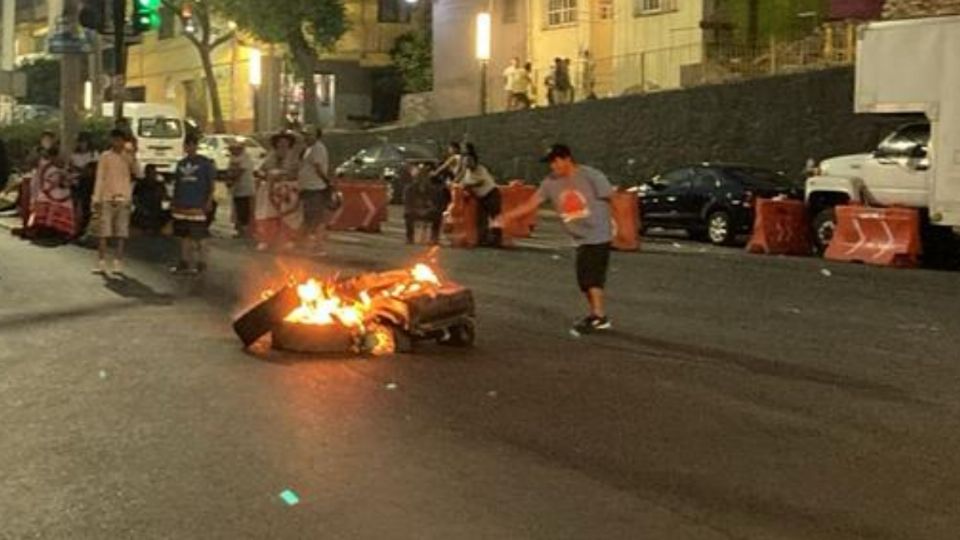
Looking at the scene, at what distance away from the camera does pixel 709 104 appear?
107ft

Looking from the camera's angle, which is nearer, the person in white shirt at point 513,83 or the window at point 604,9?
the person in white shirt at point 513,83

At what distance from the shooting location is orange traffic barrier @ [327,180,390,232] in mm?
26344

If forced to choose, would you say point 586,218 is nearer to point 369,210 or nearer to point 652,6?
point 369,210

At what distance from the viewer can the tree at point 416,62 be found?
51656mm

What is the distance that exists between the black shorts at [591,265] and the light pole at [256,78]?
4154cm

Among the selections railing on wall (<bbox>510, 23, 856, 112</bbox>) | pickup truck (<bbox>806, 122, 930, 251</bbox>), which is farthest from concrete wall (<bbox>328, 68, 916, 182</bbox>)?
pickup truck (<bbox>806, 122, 930, 251</bbox>)

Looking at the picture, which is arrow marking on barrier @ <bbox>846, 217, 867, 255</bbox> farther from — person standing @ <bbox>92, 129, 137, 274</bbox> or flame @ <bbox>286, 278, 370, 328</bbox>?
flame @ <bbox>286, 278, 370, 328</bbox>

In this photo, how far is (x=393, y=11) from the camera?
180ft

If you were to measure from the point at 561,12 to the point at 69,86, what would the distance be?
1959 centimetres

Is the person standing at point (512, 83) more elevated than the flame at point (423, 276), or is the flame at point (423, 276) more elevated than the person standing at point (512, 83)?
the person standing at point (512, 83)

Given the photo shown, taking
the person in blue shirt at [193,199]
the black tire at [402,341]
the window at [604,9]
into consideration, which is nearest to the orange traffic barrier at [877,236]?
the person in blue shirt at [193,199]

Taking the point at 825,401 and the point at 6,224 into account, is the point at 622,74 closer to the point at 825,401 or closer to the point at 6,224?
the point at 6,224

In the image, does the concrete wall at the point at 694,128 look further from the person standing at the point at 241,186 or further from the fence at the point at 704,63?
the person standing at the point at 241,186

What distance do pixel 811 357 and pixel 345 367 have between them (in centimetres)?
364
